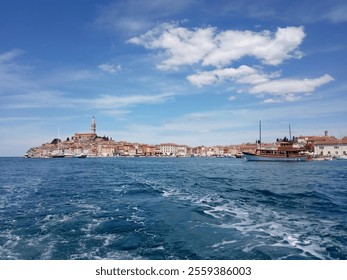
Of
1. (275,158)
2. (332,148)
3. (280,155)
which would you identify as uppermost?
(332,148)

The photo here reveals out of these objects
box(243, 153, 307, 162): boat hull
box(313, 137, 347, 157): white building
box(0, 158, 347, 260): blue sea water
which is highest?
box(313, 137, 347, 157): white building

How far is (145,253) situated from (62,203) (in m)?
12.7

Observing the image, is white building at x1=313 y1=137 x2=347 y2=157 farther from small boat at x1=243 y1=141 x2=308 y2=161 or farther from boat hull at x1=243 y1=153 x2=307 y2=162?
small boat at x1=243 y1=141 x2=308 y2=161

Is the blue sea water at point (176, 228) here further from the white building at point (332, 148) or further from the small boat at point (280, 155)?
the white building at point (332, 148)

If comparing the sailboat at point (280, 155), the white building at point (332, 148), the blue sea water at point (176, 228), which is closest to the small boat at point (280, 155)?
the sailboat at point (280, 155)

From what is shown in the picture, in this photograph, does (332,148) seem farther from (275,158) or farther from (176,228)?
(176,228)

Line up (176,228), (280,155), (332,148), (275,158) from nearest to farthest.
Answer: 1. (176,228)
2. (280,155)
3. (275,158)
4. (332,148)

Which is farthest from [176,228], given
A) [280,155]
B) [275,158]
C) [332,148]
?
[332,148]

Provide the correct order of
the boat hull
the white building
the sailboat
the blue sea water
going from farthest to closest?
the white building → the sailboat → the boat hull → the blue sea water

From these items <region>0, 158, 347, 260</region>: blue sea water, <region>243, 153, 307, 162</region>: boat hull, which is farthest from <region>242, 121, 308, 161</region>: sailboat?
<region>0, 158, 347, 260</region>: blue sea water

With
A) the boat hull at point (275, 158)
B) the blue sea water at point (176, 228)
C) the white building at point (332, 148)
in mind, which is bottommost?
the blue sea water at point (176, 228)
